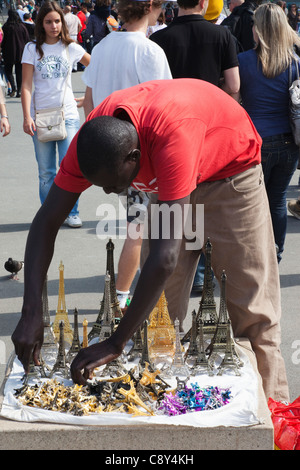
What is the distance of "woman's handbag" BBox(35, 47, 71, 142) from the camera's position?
20.1ft

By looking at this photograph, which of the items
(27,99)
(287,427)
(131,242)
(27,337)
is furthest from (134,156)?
(27,99)

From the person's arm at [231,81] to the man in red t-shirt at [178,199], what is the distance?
1783mm

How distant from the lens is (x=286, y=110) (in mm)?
5137

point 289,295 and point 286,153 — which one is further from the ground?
point 286,153

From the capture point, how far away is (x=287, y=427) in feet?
9.97

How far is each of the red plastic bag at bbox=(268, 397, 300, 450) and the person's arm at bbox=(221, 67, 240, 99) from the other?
255cm

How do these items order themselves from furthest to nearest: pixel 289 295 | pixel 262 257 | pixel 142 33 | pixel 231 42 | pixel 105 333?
pixel 289 295 < pixel 231 42 < pixel 142 33 < pixel 262 257 < pixel 105 333

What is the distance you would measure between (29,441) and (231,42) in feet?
10.8

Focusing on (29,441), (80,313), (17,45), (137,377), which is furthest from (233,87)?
(17,45)

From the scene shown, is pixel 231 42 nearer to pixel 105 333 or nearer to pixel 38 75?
pixel 38 75

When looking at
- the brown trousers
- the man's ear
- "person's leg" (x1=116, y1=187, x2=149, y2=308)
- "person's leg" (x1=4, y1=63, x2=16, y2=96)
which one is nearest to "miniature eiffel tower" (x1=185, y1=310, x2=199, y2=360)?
the brown trousers

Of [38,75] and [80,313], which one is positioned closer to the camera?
[80,313]

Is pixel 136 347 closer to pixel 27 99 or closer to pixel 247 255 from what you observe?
pixel 247 255

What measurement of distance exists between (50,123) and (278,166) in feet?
6.77
